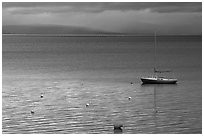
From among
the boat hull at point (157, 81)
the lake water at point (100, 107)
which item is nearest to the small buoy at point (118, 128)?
the lake water at point (100, 107)

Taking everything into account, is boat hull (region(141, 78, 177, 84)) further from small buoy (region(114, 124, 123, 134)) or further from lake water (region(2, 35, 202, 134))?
small buoy (region(114, 124, 123, 134))

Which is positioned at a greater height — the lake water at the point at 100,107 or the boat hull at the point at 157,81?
the boat hull at the point at 157,81

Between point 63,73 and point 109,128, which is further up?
point 63,73

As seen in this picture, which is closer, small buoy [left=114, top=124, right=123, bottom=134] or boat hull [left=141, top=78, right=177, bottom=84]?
small buoy [left=114, top=124, right=123, bottom=134]

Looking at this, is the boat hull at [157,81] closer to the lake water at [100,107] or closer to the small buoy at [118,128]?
the lake water at [100,107]

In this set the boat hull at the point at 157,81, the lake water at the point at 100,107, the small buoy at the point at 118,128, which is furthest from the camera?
the boat hull at the point at 157,81

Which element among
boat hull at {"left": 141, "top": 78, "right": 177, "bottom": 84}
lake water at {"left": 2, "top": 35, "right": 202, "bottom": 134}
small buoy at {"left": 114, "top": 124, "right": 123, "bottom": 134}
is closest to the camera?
small buoy at {"left": 114, "top": 124, "right": 123, "bottom": 134}

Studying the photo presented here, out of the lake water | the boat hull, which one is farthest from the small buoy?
the boat hull

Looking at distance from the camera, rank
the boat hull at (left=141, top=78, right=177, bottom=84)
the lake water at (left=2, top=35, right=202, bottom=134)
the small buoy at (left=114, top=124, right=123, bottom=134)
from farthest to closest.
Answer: the boat hull at (left=141, top=78, right=177, bottom=84)
the lake water at (left=2, top=35, right=202, bottom=134)
the small buoy at (left=114, top=124, right=123, bottom=134)

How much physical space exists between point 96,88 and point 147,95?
302 cm

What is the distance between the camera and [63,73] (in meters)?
29.5

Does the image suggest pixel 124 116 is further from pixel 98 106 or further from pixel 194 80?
pixel 194 80

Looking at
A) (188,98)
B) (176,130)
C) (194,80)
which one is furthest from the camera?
(194,80)

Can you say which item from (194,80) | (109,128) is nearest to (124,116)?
(109,128)
